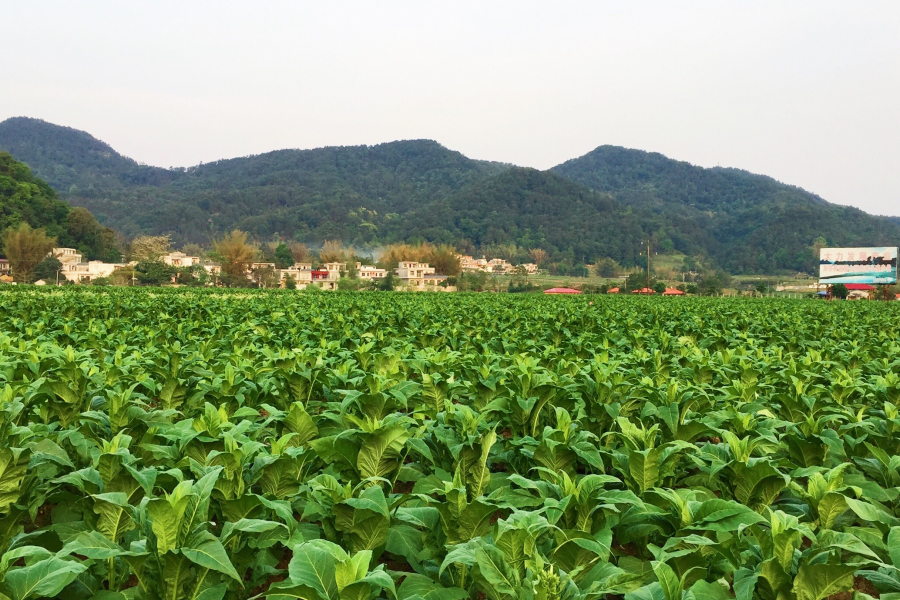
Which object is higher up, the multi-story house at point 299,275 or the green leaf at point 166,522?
the multi-story house at point 299,275

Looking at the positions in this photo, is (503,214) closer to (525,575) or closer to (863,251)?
(863,251)

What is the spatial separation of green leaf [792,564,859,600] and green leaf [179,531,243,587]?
1947 millimetres

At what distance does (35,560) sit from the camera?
216cm

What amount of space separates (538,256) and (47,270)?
335 ft

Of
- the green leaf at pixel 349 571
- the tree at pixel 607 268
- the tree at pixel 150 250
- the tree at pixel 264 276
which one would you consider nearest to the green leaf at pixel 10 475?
the green leaf at pixel 349 571

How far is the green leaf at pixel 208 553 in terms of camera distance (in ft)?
6.72

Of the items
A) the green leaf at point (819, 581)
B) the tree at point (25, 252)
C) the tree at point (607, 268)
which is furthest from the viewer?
the tree at point (607, 268)

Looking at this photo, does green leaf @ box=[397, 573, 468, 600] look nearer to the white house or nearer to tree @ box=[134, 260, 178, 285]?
tree @ box=[134, 260, 178, 285]

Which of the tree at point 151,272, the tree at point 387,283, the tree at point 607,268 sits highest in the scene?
the tree at point 607,268

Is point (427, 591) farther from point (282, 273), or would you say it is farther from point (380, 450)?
point (282, 273)

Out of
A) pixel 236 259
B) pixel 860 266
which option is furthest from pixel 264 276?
pixel 860 266

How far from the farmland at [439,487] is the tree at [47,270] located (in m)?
89.7

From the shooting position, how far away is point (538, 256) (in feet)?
488

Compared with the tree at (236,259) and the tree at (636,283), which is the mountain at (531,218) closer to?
the tree at (636,283)
